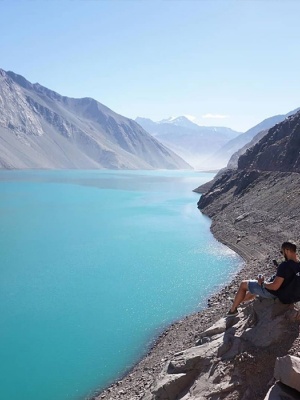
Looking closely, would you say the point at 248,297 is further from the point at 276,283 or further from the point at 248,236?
the point at 248,236

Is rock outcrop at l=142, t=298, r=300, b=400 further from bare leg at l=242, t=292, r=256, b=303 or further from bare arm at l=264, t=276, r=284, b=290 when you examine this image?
bare arm at l=264, t=276, r=284, b=290

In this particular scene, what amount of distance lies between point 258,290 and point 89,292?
14482 millimetres

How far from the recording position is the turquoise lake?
1363cm

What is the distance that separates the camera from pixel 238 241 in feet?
111

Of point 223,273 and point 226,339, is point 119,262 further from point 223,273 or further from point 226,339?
→ point 226,339

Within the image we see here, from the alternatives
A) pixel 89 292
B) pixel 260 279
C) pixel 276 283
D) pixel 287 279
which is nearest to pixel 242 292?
pixel 260 279

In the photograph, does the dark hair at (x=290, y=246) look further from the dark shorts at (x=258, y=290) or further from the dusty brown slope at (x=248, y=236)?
the dusty brown slope at (x=248, y=236)

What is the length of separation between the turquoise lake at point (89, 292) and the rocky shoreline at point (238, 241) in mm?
819

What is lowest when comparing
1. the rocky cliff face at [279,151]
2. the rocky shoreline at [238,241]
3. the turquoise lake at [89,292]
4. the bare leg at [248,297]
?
the turquoise lake at [89,292]

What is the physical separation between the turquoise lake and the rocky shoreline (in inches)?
32.2

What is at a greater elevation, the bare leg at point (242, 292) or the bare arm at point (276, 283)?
the bare arm at point (276, 283)

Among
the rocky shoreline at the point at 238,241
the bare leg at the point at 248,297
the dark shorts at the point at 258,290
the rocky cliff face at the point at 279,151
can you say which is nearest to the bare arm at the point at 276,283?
the dark shorts at the point at 258,290

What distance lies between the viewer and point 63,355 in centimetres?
1457

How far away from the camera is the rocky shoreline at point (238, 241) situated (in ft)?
40.5
